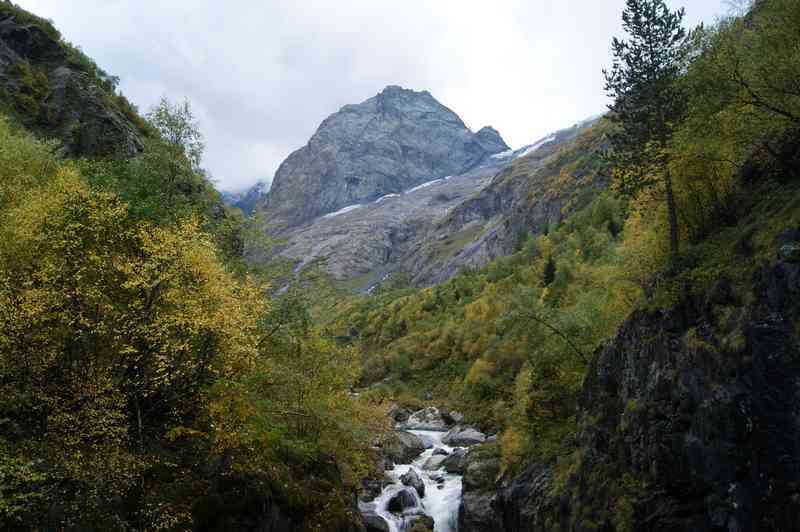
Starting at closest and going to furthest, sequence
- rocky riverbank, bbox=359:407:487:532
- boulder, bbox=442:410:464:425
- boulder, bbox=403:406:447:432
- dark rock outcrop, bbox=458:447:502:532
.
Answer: dark rock outcrop, bbox=458:447:502:532, rocky riverbank, bbox=359:407:487:532, boulder, bbox=403:406:447:432, boulder, bbox=442:410:464:425

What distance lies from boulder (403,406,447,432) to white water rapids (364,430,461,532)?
1548cm

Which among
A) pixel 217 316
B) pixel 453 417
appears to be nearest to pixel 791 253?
pixel 217 316

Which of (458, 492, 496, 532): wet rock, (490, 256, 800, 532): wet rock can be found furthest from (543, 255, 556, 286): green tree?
(490, 256, 800, 532): wet rock

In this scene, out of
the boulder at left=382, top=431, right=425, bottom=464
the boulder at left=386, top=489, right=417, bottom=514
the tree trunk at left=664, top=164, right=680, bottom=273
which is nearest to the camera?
the tree trunk at left=664, top=164, right=680, bottom=273

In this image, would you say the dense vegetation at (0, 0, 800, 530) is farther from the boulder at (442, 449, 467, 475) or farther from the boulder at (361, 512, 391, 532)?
the boulder at (442, 449, 467, 475)

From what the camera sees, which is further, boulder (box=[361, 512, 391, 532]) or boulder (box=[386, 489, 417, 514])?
boulder (box=[386, 489, 417, 514])

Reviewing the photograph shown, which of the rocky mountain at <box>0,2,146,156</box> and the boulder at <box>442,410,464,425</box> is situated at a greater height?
the rocky mountain at <box>0,2,146,156</box>

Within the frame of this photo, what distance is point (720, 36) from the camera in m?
22.4

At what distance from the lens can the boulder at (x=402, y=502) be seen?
1471 inches

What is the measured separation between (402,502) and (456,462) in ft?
27.6

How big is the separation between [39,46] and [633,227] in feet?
187

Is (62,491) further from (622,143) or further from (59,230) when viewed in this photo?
(622,143)

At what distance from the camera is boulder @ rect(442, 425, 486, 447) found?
171 feet

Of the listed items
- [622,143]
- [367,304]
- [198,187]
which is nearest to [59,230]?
[198,187]
